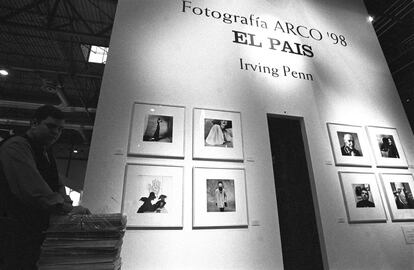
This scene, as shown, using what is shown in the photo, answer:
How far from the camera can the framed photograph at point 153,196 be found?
218 centimetres

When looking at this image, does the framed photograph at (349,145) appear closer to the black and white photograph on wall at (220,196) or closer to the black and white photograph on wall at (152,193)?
the black and white photograph on wall at (220,196)

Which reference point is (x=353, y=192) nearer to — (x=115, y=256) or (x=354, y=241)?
(x=354, y=241)

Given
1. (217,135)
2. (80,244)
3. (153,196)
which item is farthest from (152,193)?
(80,244)

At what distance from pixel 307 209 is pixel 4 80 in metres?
10.4

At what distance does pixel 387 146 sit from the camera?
3176mm

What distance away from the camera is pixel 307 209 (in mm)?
2744

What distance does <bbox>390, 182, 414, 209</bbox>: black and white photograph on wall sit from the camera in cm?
296

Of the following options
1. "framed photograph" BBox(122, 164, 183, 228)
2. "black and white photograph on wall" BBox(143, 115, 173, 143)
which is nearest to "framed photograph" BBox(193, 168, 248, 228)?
"framed photograph" BBox(122, 164, 183, 228)

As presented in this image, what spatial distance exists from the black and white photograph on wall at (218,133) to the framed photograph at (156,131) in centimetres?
26

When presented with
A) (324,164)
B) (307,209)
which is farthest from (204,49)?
(307,209)

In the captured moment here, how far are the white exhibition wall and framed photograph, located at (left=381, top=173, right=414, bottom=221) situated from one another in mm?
102

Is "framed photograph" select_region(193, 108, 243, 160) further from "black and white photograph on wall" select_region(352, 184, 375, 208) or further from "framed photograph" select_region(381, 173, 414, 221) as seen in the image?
"framed photograph" select_region(381, 173, 414, 221)

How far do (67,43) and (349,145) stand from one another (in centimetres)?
697

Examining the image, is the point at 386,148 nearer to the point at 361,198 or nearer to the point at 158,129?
the point at 361,198
